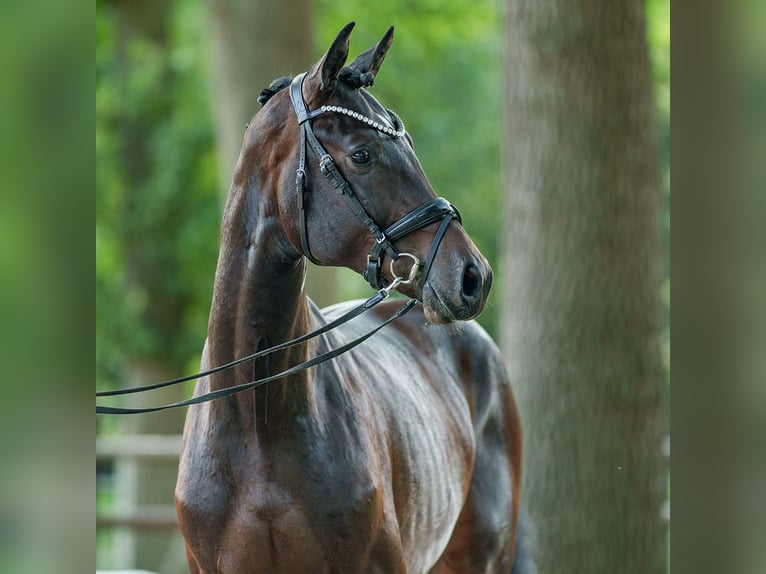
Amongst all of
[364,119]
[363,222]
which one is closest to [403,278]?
[363,222]

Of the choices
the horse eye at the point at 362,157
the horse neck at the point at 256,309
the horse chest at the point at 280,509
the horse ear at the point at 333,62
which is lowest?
the horse chest at the point at 280,509

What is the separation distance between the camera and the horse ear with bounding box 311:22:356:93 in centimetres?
311

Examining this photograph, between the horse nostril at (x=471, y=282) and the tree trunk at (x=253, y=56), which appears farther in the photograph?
the tree trunk at (x=253, y=56)

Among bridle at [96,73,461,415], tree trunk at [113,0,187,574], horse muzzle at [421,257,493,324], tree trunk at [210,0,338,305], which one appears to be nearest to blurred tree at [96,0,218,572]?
tree trunk at [113,0,187,574]

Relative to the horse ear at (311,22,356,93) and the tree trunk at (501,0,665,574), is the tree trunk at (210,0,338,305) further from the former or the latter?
the horse ear at (311,22,356,93)

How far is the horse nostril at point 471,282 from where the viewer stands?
3.03 meters

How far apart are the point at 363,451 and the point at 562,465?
9.95 feet

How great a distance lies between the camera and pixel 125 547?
14.0 meters

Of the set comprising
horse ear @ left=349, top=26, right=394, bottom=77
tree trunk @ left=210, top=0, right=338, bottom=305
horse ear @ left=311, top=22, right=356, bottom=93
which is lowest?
horse ear @ left=311, top=22, right=356, bottom=93

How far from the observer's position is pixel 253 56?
790 cm

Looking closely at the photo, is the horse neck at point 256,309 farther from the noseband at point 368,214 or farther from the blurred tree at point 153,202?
the blurred tree at point 153,202


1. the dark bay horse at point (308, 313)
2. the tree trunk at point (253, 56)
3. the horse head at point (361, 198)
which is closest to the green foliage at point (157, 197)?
the tree trunk at point (253, 56)

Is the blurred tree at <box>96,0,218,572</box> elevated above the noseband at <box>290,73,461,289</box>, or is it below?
above

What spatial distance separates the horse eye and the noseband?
2.5 inches
